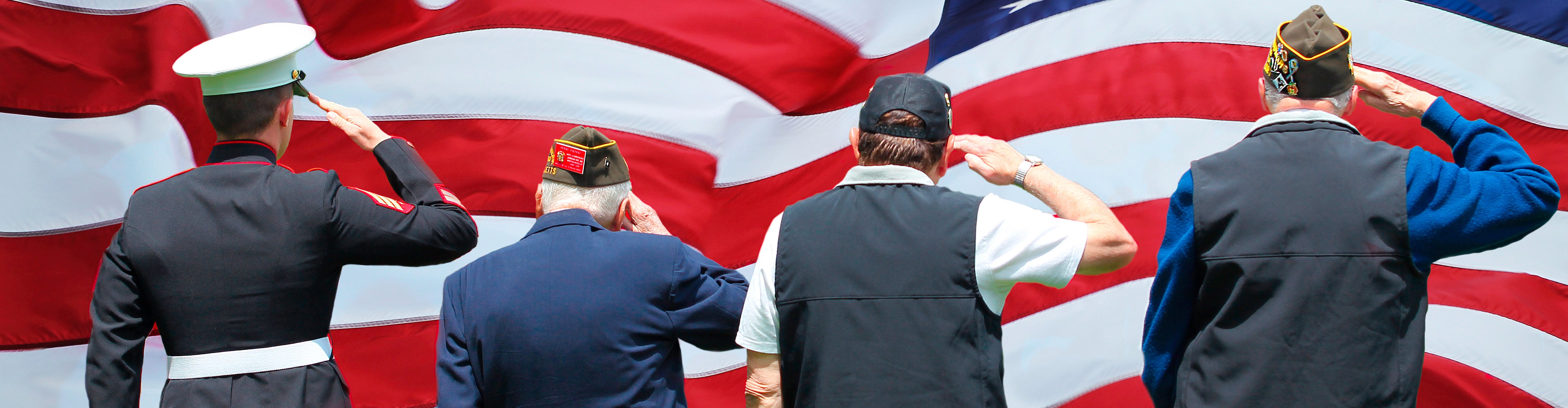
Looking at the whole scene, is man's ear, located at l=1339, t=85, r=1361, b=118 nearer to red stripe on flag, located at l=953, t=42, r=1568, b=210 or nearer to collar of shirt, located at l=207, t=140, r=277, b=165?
red stripe on flag, located at l=953, t=42, r=1568, b=210

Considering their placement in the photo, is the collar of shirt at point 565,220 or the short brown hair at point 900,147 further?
the collar of shirt at point 565,220

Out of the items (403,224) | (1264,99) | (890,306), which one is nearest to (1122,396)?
(1264,99)

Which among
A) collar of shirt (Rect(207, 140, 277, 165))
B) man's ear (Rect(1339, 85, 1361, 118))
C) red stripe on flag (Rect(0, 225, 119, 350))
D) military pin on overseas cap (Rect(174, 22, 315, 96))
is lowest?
red stripe on flag (Rect(0, 225, 119, 350))

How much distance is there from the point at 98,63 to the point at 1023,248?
3.18 metres

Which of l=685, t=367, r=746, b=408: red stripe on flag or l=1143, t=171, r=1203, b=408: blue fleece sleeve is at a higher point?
l=1143, t=171, r=1203, b=408: blue fleece sleeve

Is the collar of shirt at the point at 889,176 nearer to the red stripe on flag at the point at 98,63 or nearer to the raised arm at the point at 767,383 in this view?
the raised arm at the point at 767,383

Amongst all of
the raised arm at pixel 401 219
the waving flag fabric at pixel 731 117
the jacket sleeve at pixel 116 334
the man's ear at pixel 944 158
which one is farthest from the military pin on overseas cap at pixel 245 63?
the man's ear at pixel 944 158

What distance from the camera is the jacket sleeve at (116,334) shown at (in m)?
2.23

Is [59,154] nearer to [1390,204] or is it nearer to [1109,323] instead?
[1109,323]

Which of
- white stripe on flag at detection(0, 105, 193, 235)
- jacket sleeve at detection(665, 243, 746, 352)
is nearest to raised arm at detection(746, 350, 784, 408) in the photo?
jacket sleeve at detection(665, 243, 746, 352)

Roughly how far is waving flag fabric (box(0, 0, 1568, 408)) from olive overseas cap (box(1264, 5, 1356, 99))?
1160 millimetres

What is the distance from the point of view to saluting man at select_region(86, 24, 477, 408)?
7.38 ft

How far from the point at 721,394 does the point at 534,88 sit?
4.12 ft

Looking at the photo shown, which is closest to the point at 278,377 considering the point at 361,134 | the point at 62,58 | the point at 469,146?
the point at 361,134
